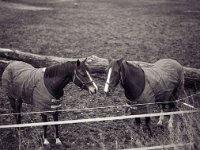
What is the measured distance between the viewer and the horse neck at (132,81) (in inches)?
195

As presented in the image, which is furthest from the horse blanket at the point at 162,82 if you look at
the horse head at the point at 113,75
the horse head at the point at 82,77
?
the horse head at the point at 82,77

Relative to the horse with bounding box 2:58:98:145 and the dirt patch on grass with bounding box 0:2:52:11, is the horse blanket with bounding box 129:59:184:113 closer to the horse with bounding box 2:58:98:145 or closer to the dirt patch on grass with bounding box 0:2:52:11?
the horse with bounding box 2:58:98:145

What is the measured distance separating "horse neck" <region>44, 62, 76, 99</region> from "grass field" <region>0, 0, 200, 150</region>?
1085 millimetres

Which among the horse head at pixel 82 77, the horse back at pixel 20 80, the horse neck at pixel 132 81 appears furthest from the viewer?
the horse back at pixel 20 80

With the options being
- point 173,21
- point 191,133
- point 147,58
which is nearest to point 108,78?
point 191,133

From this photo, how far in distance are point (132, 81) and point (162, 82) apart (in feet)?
2.47

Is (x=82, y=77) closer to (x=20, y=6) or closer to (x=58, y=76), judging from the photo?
(x=58, y=76)

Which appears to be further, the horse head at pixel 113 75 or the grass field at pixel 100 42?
the grass field at pixel 100 42

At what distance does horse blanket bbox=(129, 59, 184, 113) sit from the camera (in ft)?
16.7

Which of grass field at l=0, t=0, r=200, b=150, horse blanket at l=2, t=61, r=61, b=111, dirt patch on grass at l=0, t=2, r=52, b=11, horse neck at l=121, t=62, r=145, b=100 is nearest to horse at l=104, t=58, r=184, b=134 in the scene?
horse neck at l=121, t=62, r=145, b=100

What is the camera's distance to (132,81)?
197 inches

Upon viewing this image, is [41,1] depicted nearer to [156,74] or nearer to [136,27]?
[136,27]

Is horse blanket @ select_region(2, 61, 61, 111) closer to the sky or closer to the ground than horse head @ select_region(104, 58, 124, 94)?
closer to the ground

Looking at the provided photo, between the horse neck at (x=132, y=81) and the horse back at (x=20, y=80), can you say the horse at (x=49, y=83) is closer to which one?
the horse back at (x=20, y=80)
